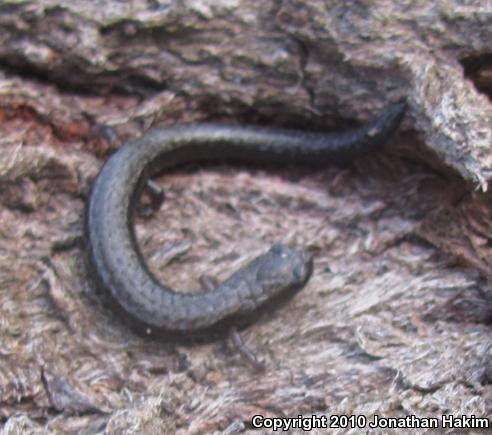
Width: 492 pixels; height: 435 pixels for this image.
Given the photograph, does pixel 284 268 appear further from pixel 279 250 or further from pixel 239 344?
pixel 239 344

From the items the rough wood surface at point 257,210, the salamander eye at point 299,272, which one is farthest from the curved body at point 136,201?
the rough wood surface at point 257,210

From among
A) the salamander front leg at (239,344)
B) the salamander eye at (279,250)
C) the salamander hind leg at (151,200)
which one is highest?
the salamander eye at (279,250)

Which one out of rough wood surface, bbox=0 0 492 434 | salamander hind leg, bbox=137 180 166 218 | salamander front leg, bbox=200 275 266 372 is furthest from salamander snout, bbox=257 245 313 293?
salamander hind leg, bbox=137 180 166 218

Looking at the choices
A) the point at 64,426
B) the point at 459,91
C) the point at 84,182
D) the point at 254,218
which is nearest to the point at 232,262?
the point at 254,218

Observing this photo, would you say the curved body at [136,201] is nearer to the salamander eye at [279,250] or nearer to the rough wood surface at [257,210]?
the salamander eye at [279,250]

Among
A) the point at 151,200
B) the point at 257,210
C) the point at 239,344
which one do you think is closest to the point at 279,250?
the point at 257,210

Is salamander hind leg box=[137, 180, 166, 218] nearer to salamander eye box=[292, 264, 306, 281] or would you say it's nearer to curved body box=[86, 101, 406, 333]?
curved body box=[86, 101, 406, 333]
